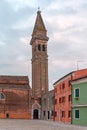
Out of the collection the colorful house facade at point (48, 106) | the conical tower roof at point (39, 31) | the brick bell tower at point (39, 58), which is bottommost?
the colorful house facade at point (48, 106)

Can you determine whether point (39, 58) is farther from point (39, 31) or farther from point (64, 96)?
point (64, 96)

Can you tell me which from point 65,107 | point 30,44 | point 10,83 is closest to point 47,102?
point 10,83

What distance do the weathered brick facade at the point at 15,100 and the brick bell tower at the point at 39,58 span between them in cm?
1380

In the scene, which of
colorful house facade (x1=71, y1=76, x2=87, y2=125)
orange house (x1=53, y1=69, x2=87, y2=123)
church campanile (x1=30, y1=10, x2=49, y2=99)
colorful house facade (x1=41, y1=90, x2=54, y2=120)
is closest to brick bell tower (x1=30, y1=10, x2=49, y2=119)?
church campanile (x1=30, y1=10, x2=49, y2=99)

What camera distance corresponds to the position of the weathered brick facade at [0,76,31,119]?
7138 cm

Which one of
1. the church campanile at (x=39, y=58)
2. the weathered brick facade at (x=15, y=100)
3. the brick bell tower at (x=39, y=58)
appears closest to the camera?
the weathered brick facade at (x=15, y=100)

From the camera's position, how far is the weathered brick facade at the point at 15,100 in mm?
71375

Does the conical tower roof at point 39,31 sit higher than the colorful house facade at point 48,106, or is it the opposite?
the conical tower roof at point 39,31

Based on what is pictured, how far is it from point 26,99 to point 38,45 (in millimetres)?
26378

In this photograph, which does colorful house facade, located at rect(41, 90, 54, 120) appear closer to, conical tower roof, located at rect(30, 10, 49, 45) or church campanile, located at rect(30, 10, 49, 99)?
church campanile, located at rect(30, 10, 49, 99)

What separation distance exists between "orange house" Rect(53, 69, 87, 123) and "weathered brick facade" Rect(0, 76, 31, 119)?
672 inches

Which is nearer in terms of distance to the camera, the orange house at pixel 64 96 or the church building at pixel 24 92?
the orange house at pixel 64 96

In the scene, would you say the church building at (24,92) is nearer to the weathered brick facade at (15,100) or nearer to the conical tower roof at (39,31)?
the weathered brick facade at (15,100)

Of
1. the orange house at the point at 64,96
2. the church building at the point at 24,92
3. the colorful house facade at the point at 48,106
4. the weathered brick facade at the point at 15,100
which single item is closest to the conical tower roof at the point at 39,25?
the church building at the point at 24,92
